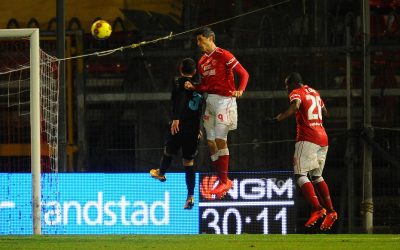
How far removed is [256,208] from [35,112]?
4294 mm

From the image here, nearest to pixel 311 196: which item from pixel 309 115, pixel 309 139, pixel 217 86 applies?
pixel 309 139

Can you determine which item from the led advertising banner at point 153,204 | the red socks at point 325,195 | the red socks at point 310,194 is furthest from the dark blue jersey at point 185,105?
the led advertising banner at point 153,204

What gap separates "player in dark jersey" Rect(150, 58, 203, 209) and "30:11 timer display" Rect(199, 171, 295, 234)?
12.2ft

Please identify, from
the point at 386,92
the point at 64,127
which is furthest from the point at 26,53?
the point at 386,92

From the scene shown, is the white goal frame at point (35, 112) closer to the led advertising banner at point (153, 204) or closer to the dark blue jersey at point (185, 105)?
the led advertising banner at point (153, 204)

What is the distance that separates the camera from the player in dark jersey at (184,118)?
561 inches

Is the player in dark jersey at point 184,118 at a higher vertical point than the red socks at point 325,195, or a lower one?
higher

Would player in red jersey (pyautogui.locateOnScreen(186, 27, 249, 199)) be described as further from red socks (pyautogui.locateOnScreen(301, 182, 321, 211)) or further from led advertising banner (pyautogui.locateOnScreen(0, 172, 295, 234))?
led advertising banner (pyautogui.locateOnScreen(0, 172, 295, 234))

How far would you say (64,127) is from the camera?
19.0m

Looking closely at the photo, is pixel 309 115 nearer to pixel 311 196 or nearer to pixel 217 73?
pixel 311 196

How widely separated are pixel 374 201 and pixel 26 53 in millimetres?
6540

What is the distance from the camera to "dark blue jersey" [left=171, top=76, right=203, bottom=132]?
560 inches

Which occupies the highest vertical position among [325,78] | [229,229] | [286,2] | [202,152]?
[286,2]

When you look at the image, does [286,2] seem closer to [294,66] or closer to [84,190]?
[294,66]
